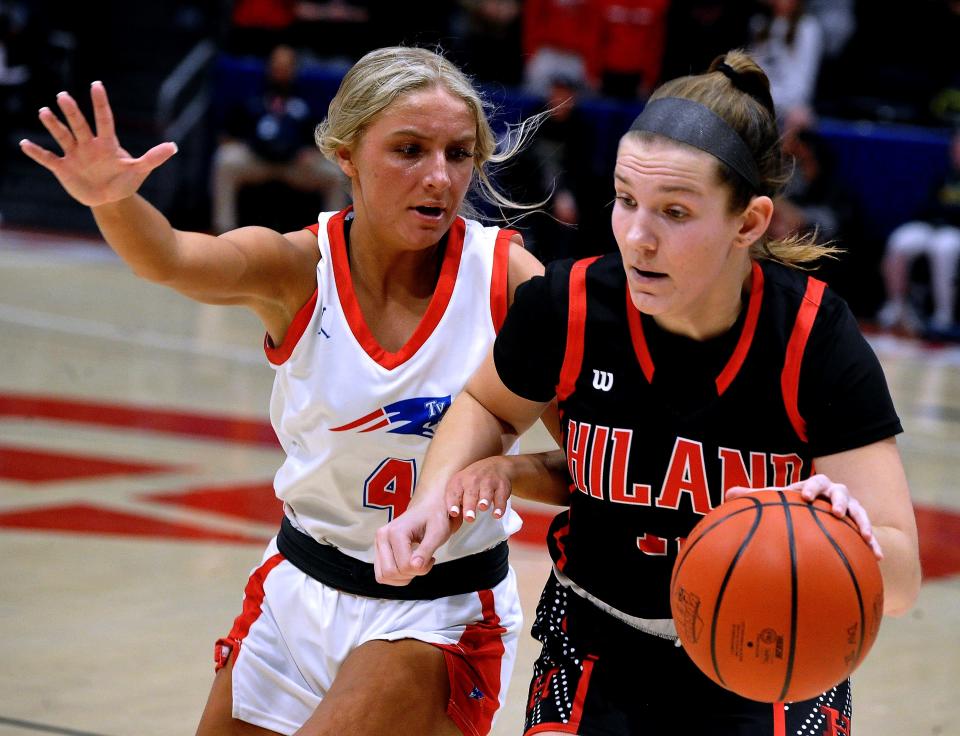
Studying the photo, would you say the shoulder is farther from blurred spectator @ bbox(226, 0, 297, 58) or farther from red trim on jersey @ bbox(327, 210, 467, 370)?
blurred spectator @ bbox(226, 0, 297, 58)

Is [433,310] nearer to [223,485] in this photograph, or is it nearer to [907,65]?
[223,485]

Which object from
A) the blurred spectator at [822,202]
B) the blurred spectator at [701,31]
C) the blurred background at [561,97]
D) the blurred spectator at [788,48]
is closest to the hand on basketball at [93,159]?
the blurred background at [561,97]

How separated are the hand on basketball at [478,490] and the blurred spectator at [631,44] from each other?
11.9 meters

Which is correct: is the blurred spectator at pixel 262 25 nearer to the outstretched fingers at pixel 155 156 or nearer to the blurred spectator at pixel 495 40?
the blurred spectator at pixel 495 40

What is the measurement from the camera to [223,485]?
6648 millimetres

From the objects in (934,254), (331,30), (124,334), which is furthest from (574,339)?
(331,30)

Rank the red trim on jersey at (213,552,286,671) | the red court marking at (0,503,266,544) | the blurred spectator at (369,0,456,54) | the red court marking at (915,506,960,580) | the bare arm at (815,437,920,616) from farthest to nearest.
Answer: the blurred spectator at (369,0,456,54)
the red court marking at (915,506,960,580)
the red court marking at (0,503,266,544)
the red trim on jersey at (213,552,286,671)
the bare arm at (815,437,920,616)

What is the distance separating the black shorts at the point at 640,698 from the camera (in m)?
2.66

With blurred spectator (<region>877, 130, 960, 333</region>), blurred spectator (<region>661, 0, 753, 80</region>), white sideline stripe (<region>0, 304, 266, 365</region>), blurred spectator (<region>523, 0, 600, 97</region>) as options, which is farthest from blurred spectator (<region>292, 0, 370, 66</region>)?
Result: blurred spectator (<region>877, 130, 960, 333</region>)

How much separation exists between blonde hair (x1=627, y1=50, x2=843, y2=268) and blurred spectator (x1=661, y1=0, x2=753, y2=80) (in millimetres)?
10479

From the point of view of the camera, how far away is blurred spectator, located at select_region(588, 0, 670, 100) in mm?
14156

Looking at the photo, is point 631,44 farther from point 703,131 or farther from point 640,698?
point 640,698

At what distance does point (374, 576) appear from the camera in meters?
3.01

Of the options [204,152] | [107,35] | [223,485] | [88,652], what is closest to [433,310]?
[88,652]
